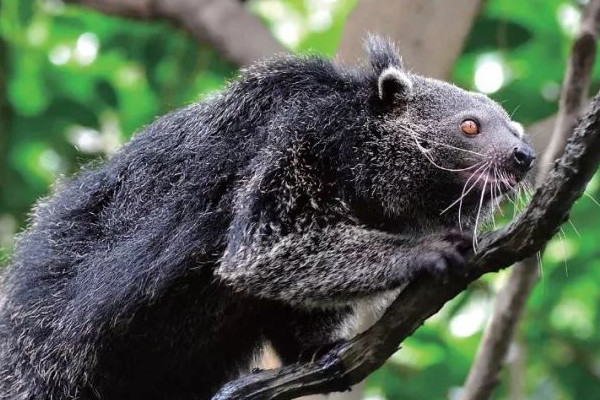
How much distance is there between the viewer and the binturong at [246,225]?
5473 mm

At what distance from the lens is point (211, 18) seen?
31.0 feet

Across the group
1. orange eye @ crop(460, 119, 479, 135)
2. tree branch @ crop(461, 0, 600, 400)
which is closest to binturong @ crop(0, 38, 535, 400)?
orange eye @ crop(460, 119, 479, 135)

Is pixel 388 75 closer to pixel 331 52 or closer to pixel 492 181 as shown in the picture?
pixel 492 181

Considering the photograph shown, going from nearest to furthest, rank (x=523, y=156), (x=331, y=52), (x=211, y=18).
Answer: (x=523, y=156) < (x=211, y=18) < (x=331, y=52)

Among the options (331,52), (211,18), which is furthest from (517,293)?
(331,52)

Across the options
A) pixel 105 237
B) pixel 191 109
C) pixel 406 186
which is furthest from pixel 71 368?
pixel 406 186

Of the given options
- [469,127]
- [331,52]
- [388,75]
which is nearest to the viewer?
[469,127]

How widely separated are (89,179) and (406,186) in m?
2.14

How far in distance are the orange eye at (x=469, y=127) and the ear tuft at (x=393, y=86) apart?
0.45m

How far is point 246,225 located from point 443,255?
4.23 feet

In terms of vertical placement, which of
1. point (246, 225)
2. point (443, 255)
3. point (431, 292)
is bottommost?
point (431, 292)

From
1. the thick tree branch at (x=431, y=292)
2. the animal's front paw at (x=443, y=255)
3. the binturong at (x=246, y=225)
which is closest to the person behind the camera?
the thick tree branch at (x=431, y=292)

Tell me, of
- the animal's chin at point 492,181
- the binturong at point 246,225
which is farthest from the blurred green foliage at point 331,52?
the animal's chin at point 492,181

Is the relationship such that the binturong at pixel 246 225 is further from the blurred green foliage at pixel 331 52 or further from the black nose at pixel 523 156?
the blurred green foliage at pixel 331 52
